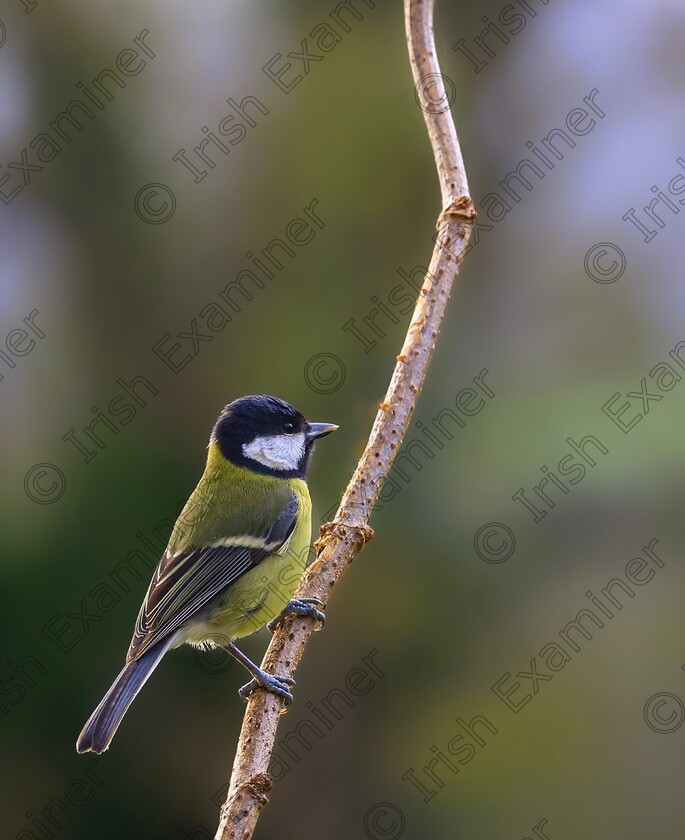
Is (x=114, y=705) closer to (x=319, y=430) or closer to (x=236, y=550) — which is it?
(x=236, y=550)

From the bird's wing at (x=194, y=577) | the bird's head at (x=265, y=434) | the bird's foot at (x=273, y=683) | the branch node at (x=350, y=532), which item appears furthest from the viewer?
the bird's head at (x=265, y=434)

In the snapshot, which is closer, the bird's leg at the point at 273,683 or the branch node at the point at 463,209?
the bird's leg at the point at 273,683

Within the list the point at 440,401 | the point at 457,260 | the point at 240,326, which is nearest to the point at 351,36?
the point at 240,326

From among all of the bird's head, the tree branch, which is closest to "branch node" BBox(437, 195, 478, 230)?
the tree branch

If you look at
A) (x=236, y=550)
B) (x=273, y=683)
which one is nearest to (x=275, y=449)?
(x=236, y=550)

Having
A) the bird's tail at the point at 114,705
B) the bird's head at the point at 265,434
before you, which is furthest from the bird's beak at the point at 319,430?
the bird's tail at the point at 114,705

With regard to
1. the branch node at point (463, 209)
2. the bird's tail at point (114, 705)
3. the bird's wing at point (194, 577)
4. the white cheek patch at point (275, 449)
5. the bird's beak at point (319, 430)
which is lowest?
the bird's tail at point (114, 705)

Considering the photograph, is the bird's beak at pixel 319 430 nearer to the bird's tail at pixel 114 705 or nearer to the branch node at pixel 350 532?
Result: the branch node at pixel 350 532

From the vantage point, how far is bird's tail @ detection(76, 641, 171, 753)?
1.47m

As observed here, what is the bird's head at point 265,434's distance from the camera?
1.94 meters

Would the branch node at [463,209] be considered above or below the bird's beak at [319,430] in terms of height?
above

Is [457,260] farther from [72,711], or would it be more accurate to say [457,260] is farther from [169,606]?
[72,711]

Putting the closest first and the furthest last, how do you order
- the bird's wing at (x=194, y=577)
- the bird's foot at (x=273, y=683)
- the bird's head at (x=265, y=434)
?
the bird's foot at (x=273, y=683) < the bird's wing at (x=194, y=577) < the bird's head at (x=265, y=434)

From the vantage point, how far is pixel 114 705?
4.97 ft
